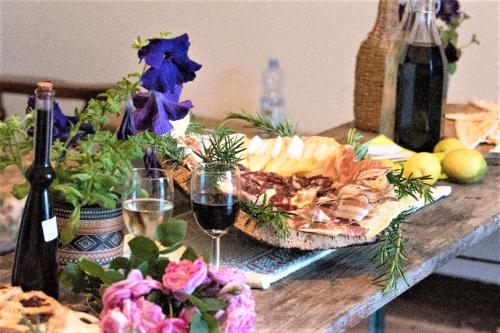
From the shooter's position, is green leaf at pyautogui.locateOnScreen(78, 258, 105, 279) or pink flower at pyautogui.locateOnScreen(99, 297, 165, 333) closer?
pink flower at pyautogui.locateOnScreen(99, 297, 165, 333)

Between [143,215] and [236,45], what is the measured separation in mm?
2480

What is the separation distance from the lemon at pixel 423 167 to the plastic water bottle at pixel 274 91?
1.69 meters

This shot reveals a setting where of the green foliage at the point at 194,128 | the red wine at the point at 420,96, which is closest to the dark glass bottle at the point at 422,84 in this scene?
the red wine at the point at 420,96

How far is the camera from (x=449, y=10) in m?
2.23

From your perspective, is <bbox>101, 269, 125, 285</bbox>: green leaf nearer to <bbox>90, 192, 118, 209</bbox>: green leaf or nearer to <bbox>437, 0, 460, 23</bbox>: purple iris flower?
<bbox>90, 192, 118, 209</bbox>: green leaf

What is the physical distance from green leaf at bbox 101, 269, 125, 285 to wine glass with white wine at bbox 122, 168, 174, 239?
4.7 inches

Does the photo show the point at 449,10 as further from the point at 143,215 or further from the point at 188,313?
the point at 188,313

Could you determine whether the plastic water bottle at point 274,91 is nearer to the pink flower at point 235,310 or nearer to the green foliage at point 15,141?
the green foliage at point 15,141

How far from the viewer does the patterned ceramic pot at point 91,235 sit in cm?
109

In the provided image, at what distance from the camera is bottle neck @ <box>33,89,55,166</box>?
3.21ft

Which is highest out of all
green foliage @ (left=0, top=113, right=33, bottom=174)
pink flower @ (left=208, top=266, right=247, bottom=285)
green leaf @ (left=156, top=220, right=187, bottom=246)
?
green foliage @ (left=0, top=113, right=33, bottom=174)

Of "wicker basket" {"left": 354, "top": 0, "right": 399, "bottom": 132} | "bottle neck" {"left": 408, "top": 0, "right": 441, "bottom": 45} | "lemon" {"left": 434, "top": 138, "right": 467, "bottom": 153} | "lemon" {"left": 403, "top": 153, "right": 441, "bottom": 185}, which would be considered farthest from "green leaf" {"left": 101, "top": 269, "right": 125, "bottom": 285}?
"wicker basket" {"left": 354, "top": 0, "right": 399, "bottom": 132}

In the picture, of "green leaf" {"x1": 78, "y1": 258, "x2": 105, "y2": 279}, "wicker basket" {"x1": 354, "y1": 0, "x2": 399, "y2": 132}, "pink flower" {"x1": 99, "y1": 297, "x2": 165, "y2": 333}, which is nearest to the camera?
"pink flower" {"x1": 99, "y1": 297, "x2": 165, "y2": 333}

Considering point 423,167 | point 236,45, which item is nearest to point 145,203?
point 423,167
